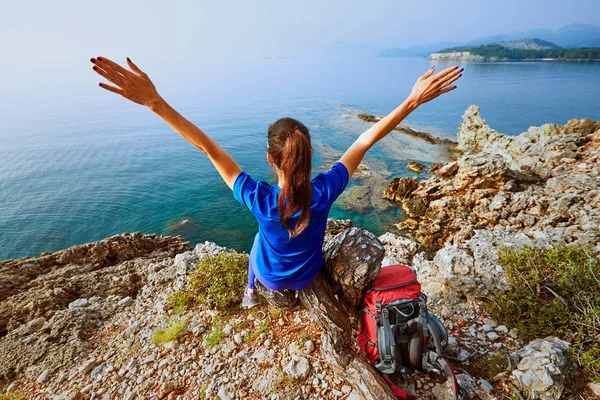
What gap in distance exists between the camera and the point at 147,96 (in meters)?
2.43

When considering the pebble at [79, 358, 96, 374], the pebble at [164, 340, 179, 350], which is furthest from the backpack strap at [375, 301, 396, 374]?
the pebble at [79, 358, 96, 374]

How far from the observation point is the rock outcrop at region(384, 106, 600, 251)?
9969 mm

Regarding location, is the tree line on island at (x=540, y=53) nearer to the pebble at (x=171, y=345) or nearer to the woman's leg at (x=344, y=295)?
the woman's leg at (x=344, y=295)

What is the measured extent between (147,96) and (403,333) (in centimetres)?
379

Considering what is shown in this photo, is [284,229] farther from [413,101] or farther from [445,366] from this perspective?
[445,366]

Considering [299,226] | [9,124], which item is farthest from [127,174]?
[9,124]

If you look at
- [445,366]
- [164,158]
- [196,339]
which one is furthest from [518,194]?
[164,158]

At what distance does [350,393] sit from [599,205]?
1182 centimetres

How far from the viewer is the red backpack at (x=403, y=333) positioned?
320cm

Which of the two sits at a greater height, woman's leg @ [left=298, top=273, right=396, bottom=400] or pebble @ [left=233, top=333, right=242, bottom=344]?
woman's leg @ [left=298, top=273, right=396, bottom=400]

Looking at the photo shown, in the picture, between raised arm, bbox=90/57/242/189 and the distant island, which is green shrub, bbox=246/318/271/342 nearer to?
raised arm, bbox=90/57/242/189

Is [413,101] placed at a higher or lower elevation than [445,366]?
higher

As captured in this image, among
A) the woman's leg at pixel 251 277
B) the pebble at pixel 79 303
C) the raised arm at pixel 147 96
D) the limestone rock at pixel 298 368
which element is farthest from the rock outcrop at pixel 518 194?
the pebble at pixel 79 303

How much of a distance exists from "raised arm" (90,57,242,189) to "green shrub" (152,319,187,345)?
126 inches
